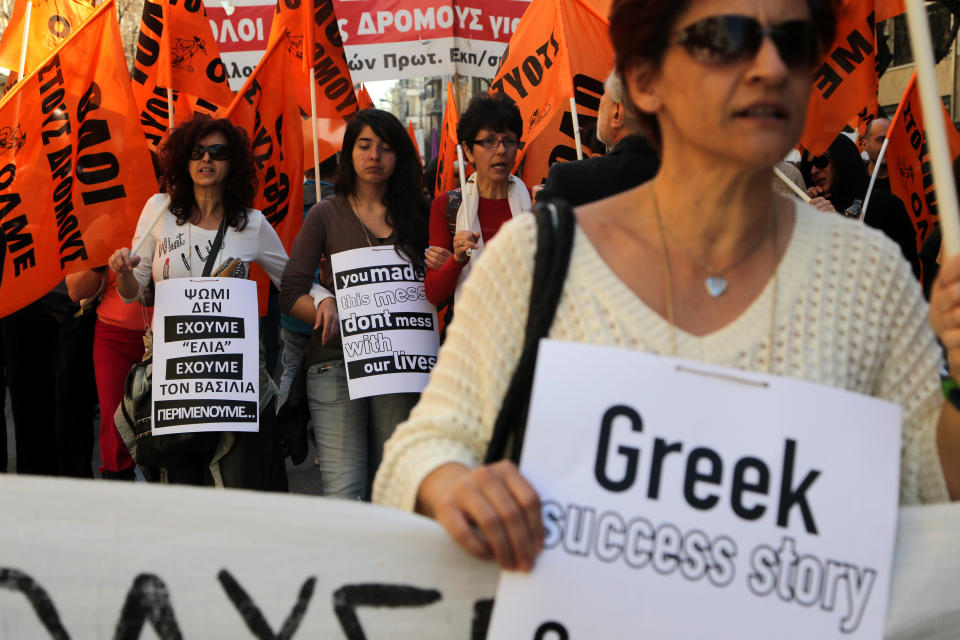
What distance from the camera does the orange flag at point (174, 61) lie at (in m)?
8.06

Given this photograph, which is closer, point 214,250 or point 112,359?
point 214,250

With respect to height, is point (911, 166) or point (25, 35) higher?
point (25, 35)

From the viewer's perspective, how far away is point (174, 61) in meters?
8.13

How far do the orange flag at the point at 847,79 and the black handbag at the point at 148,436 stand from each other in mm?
4043

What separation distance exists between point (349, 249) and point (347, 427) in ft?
2.64

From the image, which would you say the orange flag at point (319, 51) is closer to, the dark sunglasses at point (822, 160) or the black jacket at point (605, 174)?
the dark sunglasses at point (822, 160)

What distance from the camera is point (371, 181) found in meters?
5.62

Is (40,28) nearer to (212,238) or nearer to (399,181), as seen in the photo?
(212,238)

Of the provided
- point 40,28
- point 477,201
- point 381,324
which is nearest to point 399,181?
point 477,201

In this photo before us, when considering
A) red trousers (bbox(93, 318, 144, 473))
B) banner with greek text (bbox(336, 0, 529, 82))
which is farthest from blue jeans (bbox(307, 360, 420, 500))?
banner with greek text (bbox(336, 0, 529, 82))

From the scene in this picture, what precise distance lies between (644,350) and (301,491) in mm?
5767

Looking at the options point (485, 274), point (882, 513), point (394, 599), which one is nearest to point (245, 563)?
point (394, 599)

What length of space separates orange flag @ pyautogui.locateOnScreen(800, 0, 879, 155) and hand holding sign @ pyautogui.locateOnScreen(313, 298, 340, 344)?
3.30 metres

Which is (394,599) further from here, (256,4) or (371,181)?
(256,4)
